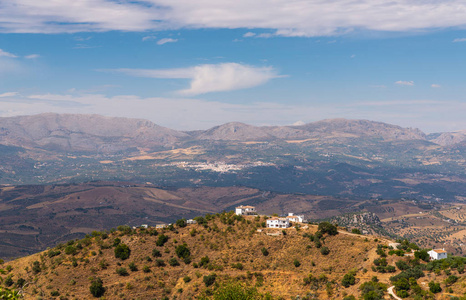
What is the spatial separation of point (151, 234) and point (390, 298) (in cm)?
6456

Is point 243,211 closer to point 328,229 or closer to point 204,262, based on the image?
point 328,229

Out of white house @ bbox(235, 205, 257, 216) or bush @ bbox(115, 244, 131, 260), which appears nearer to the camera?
bush @ bbox(115, 244, 131, 260)

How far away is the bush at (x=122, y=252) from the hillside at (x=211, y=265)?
0.24m

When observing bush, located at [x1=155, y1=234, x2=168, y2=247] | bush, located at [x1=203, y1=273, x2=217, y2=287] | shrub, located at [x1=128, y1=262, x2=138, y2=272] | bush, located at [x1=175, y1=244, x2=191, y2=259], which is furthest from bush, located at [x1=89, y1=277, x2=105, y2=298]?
bush, located at [x1=203, y1=273, x2=217, y2=287]

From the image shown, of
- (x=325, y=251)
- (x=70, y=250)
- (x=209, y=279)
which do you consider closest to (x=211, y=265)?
(x=209, y=279)

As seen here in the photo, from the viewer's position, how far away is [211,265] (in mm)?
89375

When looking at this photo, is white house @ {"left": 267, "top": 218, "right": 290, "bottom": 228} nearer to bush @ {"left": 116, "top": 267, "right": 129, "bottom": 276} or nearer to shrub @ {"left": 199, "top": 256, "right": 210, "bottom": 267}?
shrub @ {"left": 199, "top": 256, "right": 210, "bottom": 267}

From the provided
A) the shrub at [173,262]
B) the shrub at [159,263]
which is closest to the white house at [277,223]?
the shrub at [173,262]

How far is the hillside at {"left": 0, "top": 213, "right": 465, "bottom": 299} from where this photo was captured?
77.6 meters

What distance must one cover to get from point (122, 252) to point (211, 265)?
23280mm

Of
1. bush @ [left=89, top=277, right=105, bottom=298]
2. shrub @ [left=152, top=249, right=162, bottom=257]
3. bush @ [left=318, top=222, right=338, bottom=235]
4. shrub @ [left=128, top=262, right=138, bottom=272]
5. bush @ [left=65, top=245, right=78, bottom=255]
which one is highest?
bush @ [left=318, top=222, right=338, bottom=235]

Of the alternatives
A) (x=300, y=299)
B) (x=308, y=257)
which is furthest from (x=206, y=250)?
(x=300, y=299)

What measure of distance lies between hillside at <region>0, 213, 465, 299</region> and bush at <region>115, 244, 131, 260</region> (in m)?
0.24

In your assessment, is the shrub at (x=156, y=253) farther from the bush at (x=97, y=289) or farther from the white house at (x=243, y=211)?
the white house at (x=243, y=211)
